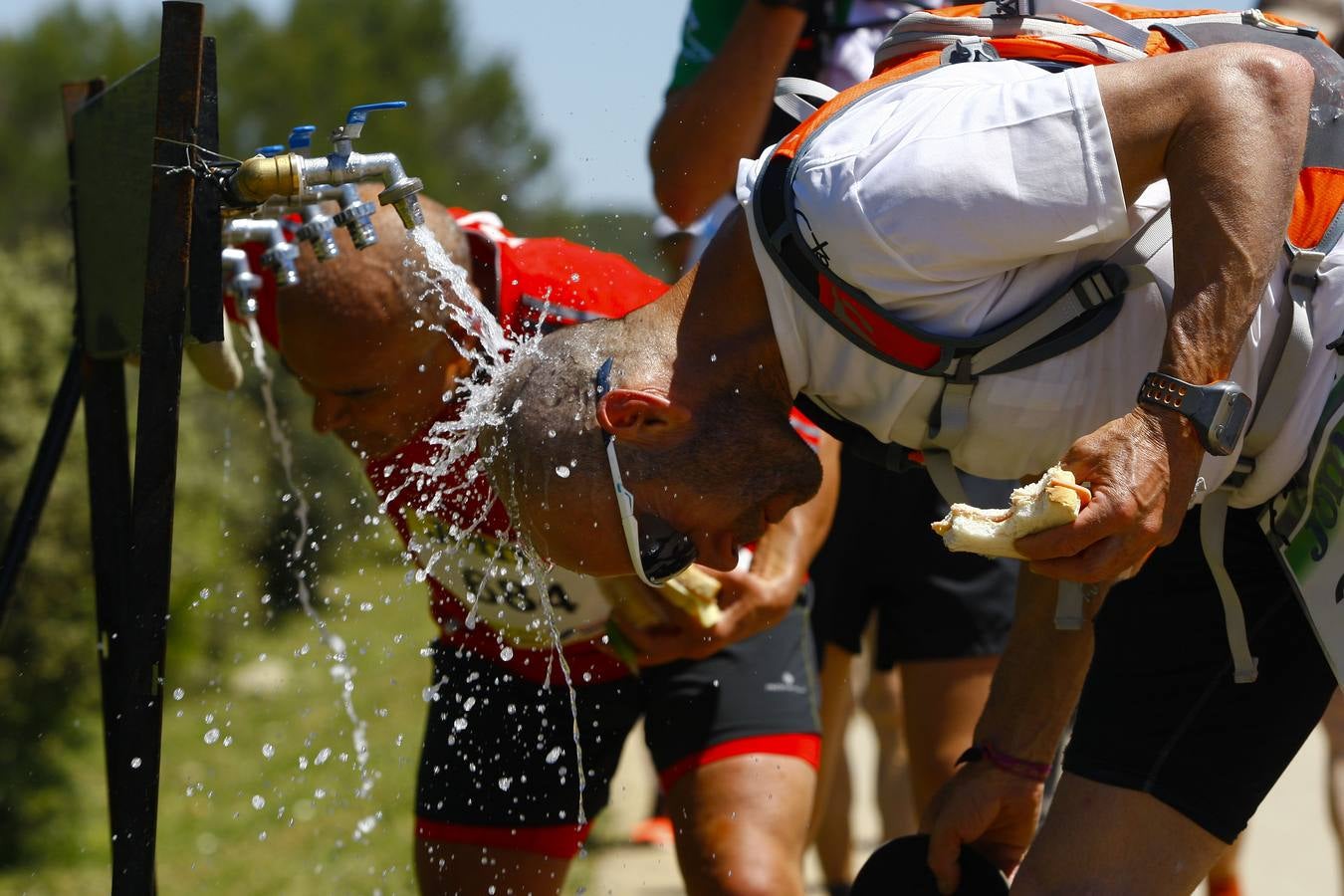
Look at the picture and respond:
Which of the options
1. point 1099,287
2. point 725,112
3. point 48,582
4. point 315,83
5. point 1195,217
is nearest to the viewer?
point 1195,217

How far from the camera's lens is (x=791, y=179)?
1974mm

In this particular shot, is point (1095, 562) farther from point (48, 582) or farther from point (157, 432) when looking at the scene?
point (48, 582)

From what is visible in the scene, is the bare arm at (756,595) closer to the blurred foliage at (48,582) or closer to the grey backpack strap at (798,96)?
the grey backpack strap at (798,96)

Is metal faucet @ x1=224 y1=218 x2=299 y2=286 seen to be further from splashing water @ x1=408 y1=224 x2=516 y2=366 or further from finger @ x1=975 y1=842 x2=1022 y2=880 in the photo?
finger @ x1=975 y1=842 x2=1022 y2=880

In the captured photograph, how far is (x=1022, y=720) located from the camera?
249 cm

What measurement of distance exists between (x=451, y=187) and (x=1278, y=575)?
639 inches

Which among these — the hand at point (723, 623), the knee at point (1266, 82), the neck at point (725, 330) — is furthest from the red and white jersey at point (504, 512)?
the knee at point (1266, 82)

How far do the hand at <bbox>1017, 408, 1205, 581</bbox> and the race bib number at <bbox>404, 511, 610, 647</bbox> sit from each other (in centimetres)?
127

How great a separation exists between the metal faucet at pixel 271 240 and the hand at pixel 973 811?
1420 millimetres

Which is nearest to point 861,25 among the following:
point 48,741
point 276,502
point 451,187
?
point 48,741

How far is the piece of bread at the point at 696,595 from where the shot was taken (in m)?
2.87

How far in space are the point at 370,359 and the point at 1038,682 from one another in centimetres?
141

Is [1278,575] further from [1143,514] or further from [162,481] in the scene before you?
[162,481]

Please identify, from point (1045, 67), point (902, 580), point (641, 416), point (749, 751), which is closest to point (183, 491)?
point (902, 580)
